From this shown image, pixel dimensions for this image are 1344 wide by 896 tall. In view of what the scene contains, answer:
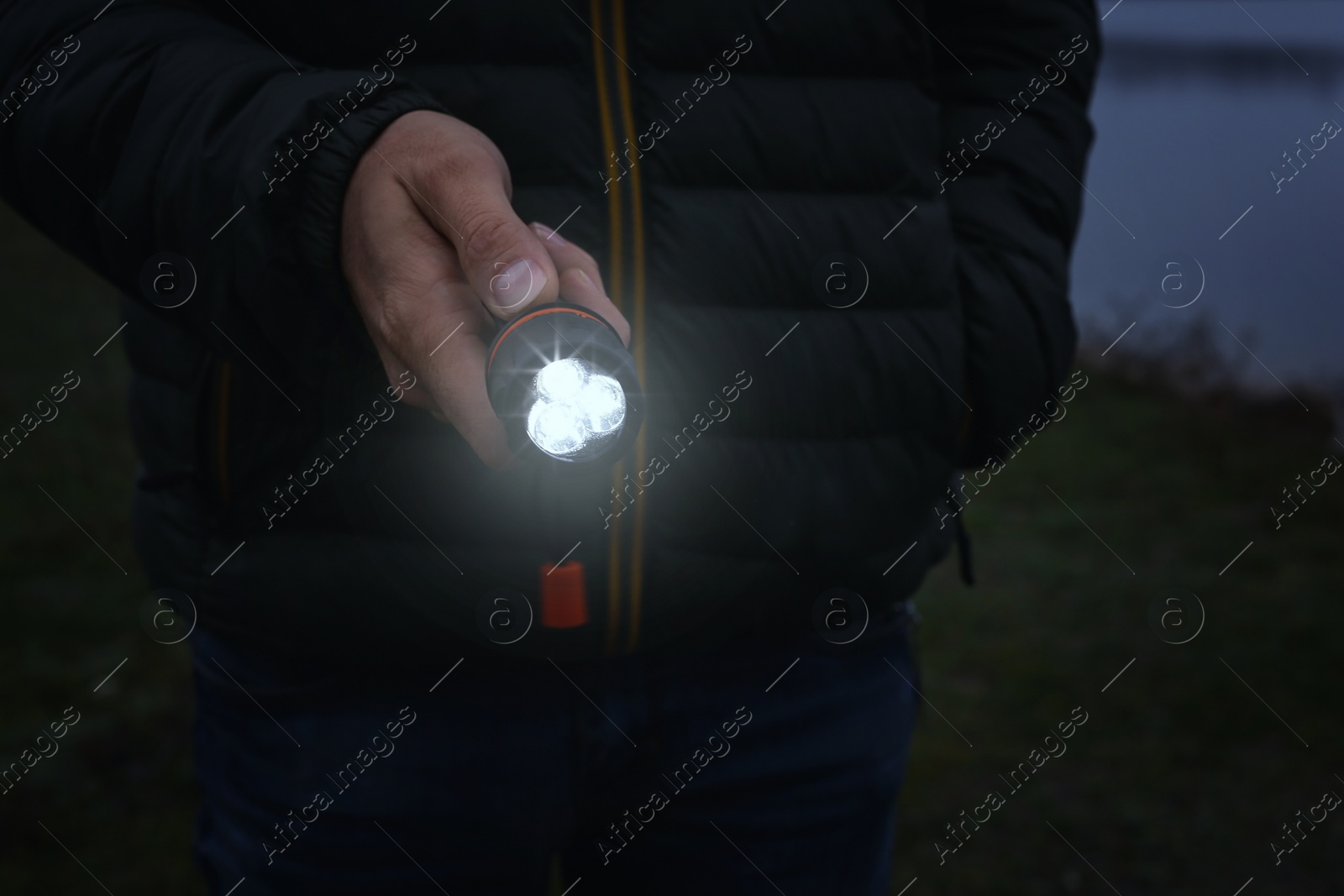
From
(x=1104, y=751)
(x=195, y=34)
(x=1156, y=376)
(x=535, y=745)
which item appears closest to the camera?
(x=195, y=34)

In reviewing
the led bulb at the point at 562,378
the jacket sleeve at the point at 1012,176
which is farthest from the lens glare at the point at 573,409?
the jacket sleeve at the point at 1012,176

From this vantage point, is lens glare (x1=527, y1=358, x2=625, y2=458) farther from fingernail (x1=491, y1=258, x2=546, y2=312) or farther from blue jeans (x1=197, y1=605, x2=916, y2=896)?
blue jeans (x1=197, y1=605, x2=916, y2=896)

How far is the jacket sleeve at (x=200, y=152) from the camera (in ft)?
3.17

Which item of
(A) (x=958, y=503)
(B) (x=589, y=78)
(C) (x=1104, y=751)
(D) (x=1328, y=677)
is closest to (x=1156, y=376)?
(D) (x=1328, y=677)

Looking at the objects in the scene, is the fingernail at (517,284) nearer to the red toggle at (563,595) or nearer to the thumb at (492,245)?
the thumb at (492,245)

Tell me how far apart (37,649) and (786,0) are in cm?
427

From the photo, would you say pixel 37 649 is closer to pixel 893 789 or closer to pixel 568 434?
pixel 893 789

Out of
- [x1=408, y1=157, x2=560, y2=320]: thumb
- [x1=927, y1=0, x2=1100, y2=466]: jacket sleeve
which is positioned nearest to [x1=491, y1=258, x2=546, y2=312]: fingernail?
[x1=408, y1=157, x2=560, y2=320]: thumb

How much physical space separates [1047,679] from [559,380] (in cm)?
406

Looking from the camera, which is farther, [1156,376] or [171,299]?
[1156,376]

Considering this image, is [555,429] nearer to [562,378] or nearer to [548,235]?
[562,378]

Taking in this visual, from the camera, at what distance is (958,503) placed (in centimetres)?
158

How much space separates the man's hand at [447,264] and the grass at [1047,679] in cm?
300

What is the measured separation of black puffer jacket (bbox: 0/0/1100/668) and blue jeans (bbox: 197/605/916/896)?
80mm
